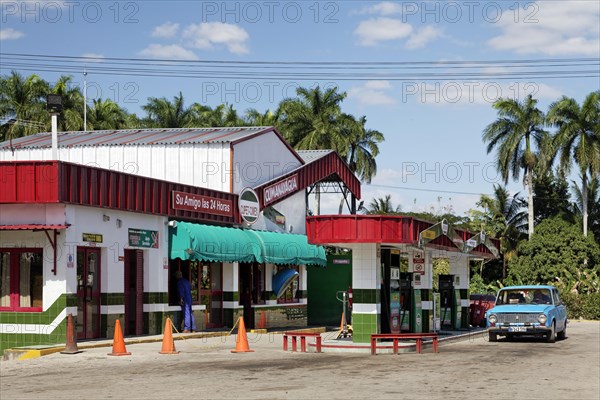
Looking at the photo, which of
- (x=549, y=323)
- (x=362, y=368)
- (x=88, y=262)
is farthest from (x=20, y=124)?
(x=362, y=368)

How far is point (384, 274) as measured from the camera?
26.2 metres

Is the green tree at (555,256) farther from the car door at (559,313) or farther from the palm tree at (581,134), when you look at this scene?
the car door at (559,313)

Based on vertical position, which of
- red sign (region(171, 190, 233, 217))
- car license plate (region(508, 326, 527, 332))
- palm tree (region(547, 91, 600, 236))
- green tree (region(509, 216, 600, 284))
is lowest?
car license plate (region(508, 326, 527, 332))

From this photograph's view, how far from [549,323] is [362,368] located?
33.1 feet

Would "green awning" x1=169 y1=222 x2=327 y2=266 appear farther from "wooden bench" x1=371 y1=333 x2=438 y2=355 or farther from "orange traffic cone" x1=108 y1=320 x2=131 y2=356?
"wooden bench" x1=371 y1=333 x2=438 y2=355

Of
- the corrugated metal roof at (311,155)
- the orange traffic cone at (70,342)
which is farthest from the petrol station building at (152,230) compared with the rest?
the orange traffic cone at (70,342)

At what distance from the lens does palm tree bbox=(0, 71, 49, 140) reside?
64250mm

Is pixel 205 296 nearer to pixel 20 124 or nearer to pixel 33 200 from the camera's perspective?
pixel 33 200

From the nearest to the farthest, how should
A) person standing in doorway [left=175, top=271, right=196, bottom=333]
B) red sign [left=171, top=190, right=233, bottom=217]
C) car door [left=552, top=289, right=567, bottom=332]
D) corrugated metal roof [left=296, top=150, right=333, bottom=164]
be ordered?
car door [left=552, top=289, right=567, bottom=332], red sign [left=171, top=190, right=233, bottom=217], person standing in doorway [left=175, top=271, right=196, bottom=333], corrugated metal roof [left=296, top=150, right=333, bottom=164]

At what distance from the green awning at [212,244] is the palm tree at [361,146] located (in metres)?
45.2

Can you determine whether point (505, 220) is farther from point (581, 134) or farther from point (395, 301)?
point (395, 301)

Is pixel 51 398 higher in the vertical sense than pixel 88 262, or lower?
lower

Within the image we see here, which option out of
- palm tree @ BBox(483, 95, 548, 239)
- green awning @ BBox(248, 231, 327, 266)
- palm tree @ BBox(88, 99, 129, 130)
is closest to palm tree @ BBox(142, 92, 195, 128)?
palm tree @ BBox(88, 99, 129, 130)

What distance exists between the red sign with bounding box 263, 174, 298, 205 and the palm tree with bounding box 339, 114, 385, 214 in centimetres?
3925
